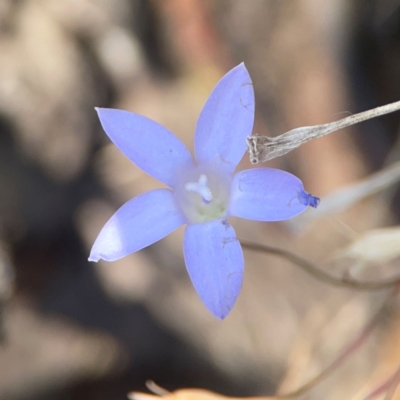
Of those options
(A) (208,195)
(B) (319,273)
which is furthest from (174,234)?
(A) (208,195)

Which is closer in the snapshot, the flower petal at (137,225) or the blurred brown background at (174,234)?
the flower petal at (137,225)

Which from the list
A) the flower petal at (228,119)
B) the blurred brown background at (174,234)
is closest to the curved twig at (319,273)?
the flower petal at (228,119)

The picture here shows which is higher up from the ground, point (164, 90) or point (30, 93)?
point (164, 90)

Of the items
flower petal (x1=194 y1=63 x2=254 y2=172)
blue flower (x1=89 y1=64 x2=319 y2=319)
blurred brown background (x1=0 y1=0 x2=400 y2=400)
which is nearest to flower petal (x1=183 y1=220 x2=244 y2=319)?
blue flower (x1=89 y1=64 x2=319 y2=319)

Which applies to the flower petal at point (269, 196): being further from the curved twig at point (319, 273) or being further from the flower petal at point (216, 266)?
the curved twig at point (319, 273)

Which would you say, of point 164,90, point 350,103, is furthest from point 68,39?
point 350,103

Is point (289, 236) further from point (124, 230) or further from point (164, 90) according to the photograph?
point (124, 230)
